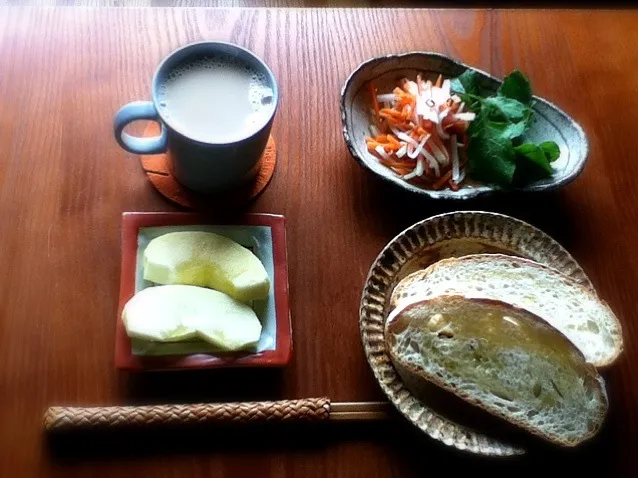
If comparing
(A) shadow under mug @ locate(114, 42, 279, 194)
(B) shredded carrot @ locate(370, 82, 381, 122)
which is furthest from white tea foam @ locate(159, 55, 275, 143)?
(B) shredded carrot @ locate(370, 82, 381, 122)

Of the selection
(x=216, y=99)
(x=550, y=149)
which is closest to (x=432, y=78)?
(x=550, y=149)

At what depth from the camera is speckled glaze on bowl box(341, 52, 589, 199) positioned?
0.88 meters

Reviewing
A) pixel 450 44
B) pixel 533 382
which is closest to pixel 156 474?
pixel 533 382

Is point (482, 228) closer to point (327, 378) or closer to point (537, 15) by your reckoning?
point (327, 378)

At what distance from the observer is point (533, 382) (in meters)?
0.76

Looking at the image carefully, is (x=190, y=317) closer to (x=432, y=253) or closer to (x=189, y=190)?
(x=189, y=190)

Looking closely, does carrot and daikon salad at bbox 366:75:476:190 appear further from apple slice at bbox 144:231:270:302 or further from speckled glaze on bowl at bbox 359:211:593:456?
apple slice at bbox 144:231:270:302

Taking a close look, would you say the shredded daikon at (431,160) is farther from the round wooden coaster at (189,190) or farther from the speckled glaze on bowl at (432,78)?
the round wooden coaster at (189,190)

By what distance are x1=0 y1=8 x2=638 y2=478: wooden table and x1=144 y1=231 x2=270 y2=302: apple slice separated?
0.25ft

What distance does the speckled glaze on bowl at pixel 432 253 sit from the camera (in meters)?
0.77

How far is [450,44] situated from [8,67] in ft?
2.06

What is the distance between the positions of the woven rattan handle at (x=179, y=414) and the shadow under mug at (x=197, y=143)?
0.88 feet

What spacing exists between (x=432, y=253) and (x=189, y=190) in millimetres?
312

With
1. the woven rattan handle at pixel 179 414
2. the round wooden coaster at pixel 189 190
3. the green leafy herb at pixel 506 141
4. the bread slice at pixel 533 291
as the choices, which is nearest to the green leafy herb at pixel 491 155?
the green leafy herb at pixel 506 141
